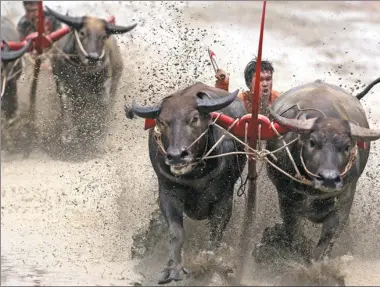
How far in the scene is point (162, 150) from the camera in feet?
20.2

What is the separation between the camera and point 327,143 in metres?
5.97

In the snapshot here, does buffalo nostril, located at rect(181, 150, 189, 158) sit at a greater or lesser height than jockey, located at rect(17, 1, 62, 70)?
greater

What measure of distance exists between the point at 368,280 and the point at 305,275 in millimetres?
542

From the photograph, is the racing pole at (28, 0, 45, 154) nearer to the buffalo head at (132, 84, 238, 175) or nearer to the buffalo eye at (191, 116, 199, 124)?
the buffalo head at (132, 84, 238, 175)

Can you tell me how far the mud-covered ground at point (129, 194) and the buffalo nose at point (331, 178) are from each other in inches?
37.9

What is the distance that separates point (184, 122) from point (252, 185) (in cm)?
120

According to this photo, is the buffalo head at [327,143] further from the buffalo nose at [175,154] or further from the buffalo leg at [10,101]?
the buffalo leg at [10,101]

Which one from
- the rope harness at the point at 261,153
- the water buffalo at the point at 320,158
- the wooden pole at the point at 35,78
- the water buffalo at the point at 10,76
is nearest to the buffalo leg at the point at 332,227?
the water buffalo at the point at 320,158

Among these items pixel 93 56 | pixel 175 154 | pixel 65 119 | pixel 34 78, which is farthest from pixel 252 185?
pixel 34 78

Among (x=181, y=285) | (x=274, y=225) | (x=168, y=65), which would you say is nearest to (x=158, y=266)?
(x=181, y=285)

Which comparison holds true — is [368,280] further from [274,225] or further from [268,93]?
[268,93]

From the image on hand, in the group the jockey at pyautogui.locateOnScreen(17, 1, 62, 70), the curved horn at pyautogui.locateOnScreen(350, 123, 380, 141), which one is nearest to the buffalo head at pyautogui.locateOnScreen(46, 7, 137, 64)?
the jockey at pyautogui.locateOnScreen(17, 1, 62, 70)

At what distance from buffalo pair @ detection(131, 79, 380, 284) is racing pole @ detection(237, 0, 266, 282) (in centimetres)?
12

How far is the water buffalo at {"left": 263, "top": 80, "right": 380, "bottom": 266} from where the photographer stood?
19.6 feet
